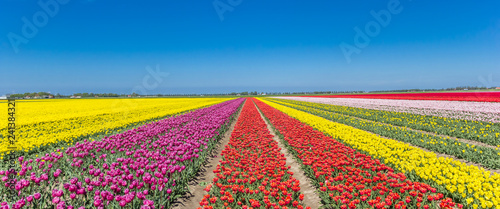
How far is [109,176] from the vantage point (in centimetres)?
467

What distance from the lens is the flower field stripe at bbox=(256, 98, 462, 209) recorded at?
→ 4.21 metres

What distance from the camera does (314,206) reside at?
17.1 ft

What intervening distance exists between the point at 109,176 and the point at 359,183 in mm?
5793

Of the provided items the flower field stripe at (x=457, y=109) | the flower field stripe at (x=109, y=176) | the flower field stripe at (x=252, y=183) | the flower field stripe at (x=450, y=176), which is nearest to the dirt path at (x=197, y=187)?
the flower field stripe at (x=109, y=176)

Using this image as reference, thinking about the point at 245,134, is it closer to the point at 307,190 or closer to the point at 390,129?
the point at 307,190

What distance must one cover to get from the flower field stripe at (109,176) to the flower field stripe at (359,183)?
3.58m

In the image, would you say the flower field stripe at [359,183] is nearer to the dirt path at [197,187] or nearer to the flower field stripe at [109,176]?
the dirt path at [197,187]

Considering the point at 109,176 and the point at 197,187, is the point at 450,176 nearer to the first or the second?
the point at 197,187

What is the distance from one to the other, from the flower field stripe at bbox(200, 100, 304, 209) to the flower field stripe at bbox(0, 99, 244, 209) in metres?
1.03

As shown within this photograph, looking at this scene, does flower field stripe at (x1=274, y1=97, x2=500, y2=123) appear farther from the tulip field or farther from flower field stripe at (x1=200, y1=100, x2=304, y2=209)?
flower field stripe at (x1=200, y1=100, x2=304, y2=209)

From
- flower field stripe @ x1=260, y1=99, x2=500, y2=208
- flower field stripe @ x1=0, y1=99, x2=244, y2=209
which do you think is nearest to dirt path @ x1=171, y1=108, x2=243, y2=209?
flower field stripe @ x1=0, y1=99, x2=244, y2=209

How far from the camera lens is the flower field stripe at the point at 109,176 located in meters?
4.09

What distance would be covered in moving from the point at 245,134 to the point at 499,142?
12088 millimetres

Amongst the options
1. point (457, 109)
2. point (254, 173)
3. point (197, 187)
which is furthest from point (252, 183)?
point (457, 109)
